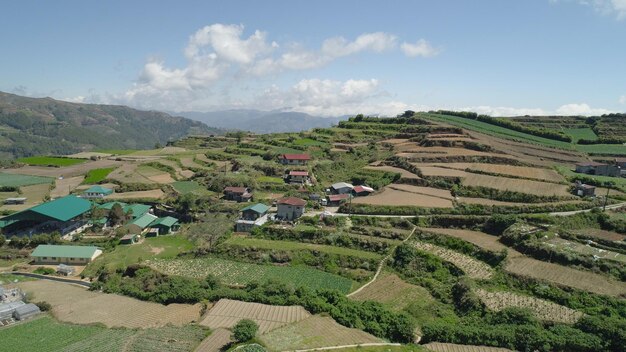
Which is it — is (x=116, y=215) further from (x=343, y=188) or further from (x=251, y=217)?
(x=343, y=188)

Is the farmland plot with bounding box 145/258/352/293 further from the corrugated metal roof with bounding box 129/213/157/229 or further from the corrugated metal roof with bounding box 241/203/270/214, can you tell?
the corrugated metal roof with bounding box 129/213/157/229

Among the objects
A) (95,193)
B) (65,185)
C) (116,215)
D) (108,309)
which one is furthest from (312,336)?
(65,185)

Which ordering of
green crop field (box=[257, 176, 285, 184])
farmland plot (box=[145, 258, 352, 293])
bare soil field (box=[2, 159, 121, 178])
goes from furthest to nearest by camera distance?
bare soil field (box=[2, 159, 121, 178]) → green crop field (box=[257, 176, 285, 184]) → farmland plot (box=[145, 258, 352, 293])

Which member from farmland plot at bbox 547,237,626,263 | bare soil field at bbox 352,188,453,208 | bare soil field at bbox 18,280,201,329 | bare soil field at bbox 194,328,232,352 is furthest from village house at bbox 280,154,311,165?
bare soil field at bbox 194,328,232,352

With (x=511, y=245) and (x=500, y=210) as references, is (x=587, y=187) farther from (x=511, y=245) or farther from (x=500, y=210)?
(x=511, y=245)

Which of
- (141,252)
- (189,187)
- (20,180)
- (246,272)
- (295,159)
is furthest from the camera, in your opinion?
(295,159)

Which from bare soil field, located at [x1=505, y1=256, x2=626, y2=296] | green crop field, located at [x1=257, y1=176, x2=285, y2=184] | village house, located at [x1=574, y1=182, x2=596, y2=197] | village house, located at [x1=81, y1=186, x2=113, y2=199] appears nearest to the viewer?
bare soil field, located at [x1=505, y1=256, x2=626, y2=296]
